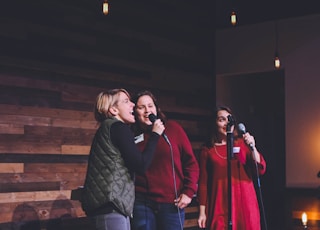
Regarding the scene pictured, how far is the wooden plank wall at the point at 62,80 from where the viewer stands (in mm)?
5438

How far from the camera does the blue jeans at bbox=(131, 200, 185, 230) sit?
12.6ft

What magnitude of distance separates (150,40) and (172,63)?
47 centimetres

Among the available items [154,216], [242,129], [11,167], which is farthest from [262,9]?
[154,216]

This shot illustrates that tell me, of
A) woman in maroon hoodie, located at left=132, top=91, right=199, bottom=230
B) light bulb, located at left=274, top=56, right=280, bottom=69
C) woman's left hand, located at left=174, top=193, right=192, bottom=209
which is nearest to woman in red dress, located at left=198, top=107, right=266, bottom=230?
woman in maroon hoodie, located at left=132, top=91, right=199, bottom=230

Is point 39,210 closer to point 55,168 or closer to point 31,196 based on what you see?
point 31,196

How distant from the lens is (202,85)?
7746mm

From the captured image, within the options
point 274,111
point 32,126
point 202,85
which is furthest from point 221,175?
point 274,111

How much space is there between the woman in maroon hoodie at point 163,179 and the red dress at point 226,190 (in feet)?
1.58

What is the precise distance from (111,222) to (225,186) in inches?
58.9

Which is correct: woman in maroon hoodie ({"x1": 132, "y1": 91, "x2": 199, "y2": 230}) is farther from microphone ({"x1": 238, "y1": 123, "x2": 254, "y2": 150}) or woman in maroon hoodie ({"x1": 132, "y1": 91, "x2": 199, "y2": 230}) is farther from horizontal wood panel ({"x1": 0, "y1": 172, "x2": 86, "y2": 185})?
horizontal wood panel ({"x1": 0, "y1": 172, "x2": 86, "y2": 185})

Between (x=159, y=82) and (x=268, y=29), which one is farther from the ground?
(x=268, y=29)

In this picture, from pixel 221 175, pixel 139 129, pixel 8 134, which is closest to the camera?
pixel 139 129

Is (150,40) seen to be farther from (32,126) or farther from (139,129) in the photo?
(139,129)

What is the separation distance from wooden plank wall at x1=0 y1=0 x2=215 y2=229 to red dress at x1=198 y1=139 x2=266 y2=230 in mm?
1772
